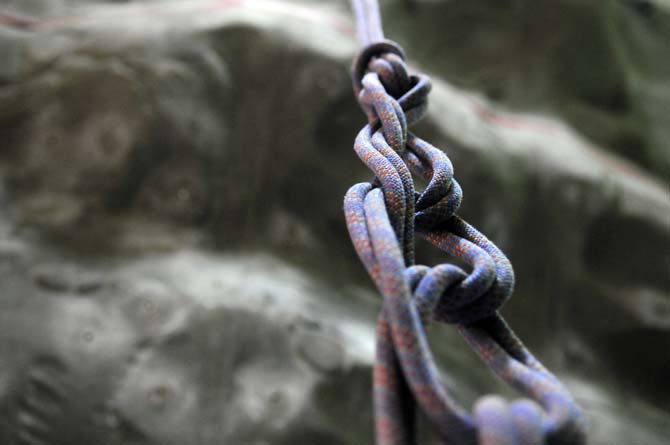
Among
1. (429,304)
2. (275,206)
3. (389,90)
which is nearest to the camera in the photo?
(429,304)

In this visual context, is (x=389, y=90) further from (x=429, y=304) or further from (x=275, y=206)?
(x=275, y=206)

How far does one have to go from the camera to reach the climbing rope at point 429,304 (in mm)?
212

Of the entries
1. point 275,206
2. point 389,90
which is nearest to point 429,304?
point 389,90

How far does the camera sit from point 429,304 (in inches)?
9.8

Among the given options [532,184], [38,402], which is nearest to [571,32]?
[532,184]

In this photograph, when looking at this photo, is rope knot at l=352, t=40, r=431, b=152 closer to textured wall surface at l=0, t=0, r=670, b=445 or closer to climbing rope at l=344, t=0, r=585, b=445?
climbing rope at l=344, t=0, r=585, b=445

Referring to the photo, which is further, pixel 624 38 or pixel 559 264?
pixel 624 38

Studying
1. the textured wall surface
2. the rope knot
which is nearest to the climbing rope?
the rope knot

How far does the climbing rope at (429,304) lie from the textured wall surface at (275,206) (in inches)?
37.1

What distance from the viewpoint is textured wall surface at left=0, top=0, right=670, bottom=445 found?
3.77 feet

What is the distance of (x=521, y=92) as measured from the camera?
5.29 feet

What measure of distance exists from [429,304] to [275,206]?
1.14 meters

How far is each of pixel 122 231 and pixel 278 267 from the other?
0.40 meters

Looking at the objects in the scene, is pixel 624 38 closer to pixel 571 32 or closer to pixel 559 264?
pixel 571 32
